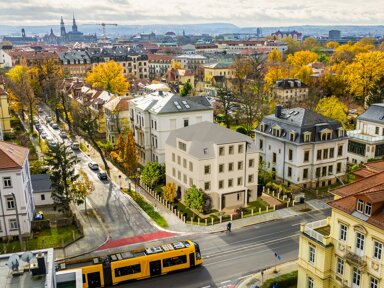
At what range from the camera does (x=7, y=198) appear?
164ft

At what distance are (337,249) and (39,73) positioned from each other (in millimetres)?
129231

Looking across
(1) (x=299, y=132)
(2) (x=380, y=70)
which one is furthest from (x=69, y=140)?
(2) (x=380, y=70)

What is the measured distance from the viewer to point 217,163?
58219 millimetres

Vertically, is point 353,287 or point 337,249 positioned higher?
point 337,249

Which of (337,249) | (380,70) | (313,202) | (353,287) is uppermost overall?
(380,70)

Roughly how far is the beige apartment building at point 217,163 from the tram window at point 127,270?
19.3 metres

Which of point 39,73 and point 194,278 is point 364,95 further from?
point 39,73

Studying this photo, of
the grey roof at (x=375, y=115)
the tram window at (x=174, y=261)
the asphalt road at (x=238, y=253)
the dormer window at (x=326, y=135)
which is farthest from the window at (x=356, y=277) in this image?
the grey roof at (x=375, y=115)

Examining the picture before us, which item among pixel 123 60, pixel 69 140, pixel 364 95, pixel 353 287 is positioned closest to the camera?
pixel 353 287

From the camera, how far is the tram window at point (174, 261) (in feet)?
141

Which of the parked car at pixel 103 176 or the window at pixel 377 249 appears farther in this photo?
the parked car at pixel 103 176

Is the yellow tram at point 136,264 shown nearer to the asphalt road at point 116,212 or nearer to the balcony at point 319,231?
the asphalt road at point 116,212

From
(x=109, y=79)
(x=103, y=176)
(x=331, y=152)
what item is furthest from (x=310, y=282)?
(x=109, y=79)

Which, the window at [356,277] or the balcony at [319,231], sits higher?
the balcony at [319,231]
